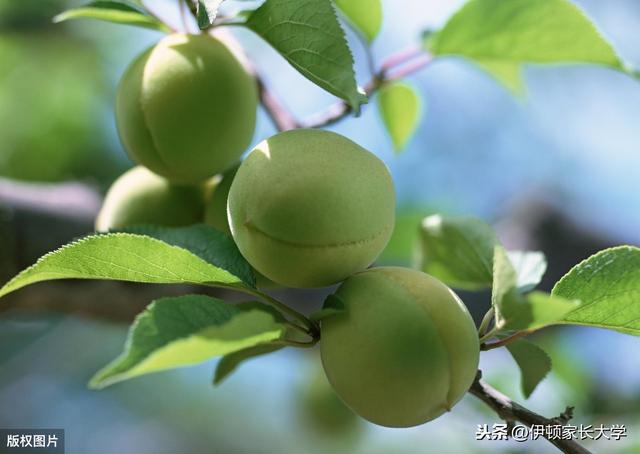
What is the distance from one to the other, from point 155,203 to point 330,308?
36 centimetres

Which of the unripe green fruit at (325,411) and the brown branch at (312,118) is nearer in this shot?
the brown branch at (312,118)

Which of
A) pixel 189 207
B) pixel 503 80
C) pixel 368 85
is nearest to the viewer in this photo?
pixel 189 207

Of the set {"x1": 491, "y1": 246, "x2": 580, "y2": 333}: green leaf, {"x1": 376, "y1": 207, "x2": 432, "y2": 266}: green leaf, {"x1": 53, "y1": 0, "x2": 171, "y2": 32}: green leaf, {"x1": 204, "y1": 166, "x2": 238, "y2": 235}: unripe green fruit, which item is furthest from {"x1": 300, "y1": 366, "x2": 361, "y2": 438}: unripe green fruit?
{"x1": 491, "y1": 246, "x2": 580, "y2": 333}: green leaf

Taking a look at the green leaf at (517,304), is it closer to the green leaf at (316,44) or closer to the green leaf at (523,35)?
the green leaf at (316,44)

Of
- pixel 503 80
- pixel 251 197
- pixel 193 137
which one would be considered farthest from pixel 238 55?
pixel 503 80

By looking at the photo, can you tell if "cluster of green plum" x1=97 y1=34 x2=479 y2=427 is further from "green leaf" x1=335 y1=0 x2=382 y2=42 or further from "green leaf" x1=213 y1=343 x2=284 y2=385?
"green leaf" x1=335 y1=0 x2=382 y2=42

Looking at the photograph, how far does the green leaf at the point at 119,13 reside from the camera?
75 cm

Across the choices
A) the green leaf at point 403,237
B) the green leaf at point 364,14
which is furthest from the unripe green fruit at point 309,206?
the green leaf at point 403,237

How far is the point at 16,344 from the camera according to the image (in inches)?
87.0

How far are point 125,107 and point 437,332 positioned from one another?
40 cm

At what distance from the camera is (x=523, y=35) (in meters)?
0.94

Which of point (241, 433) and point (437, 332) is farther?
point (241, 433)

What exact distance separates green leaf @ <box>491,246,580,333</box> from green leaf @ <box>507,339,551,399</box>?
0.38 ft

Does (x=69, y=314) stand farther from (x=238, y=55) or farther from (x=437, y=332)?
(x=437, y=332)
